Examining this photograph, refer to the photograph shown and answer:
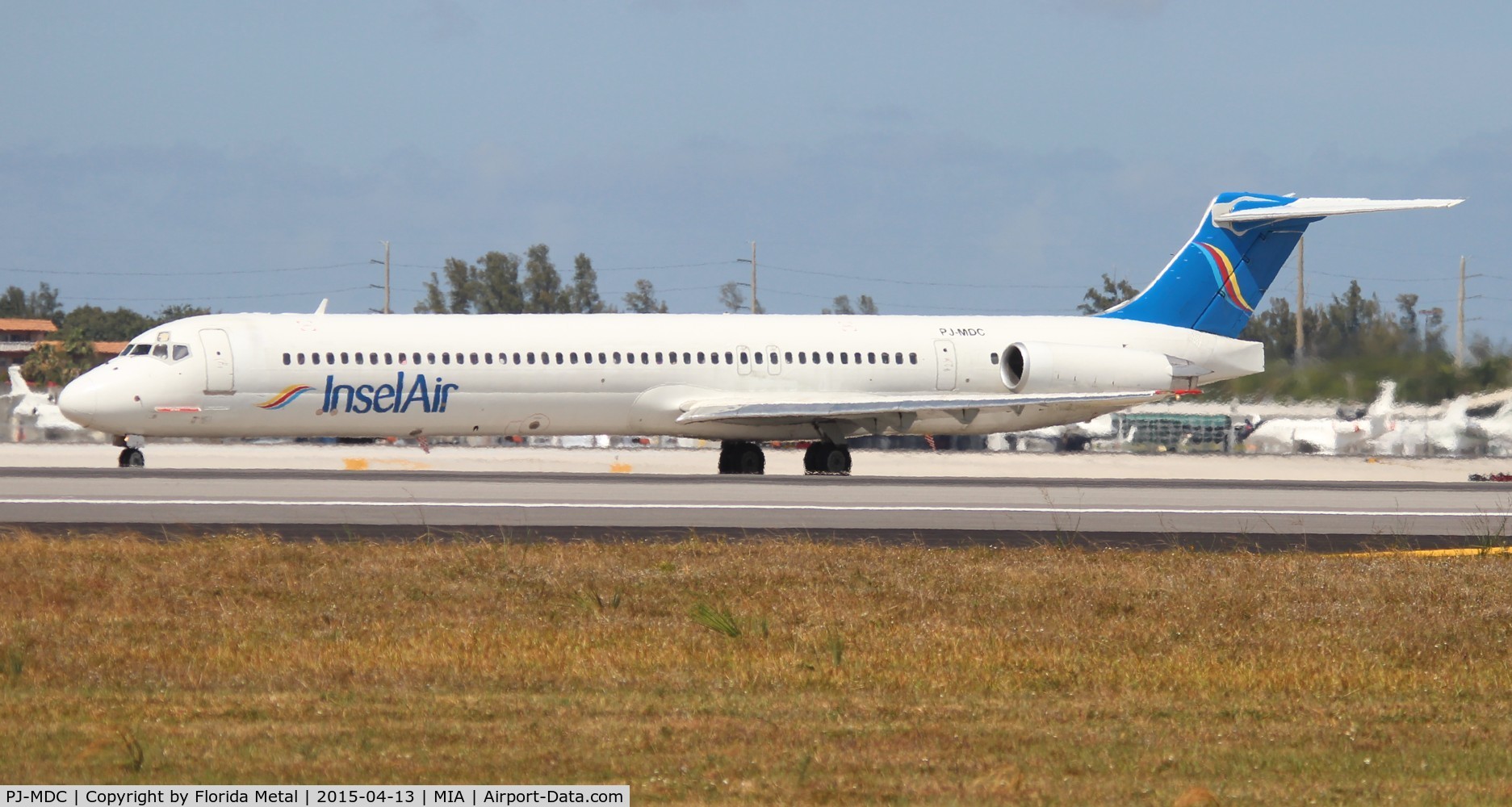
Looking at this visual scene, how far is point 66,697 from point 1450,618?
34.6ft

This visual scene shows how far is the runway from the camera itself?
69.7 ft

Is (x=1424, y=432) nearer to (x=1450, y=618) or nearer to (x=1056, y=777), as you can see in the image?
(x=1450, y=618)

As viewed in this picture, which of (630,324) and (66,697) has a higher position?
(630,324)

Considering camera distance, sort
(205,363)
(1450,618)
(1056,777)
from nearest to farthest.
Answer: (1056,777) < (1450,618) < (205,363)

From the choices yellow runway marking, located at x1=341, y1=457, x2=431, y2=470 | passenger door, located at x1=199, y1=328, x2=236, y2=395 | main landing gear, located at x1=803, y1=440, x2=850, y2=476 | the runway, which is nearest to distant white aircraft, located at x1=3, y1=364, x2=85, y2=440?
yellow runway marking, located at x1=341, y1=457, x2=431, y2=470

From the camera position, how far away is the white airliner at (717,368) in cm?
3259

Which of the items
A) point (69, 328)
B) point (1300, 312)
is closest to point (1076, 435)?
point (1300, 312)

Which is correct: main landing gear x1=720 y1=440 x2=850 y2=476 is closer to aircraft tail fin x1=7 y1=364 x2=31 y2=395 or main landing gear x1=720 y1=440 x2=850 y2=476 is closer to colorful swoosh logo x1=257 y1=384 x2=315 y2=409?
colorful swoosh logo x1=257 y1=384 x2=315 y2=409

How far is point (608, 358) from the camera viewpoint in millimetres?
34594

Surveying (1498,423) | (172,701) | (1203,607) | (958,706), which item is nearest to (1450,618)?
(1203,607)

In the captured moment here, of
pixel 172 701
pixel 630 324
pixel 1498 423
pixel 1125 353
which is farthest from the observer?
pixel 1498 423

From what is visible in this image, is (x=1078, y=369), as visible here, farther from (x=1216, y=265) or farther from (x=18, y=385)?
(x=18, y=385)

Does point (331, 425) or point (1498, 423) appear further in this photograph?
point (1498, 423)

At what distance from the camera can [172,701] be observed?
10.3 meters
